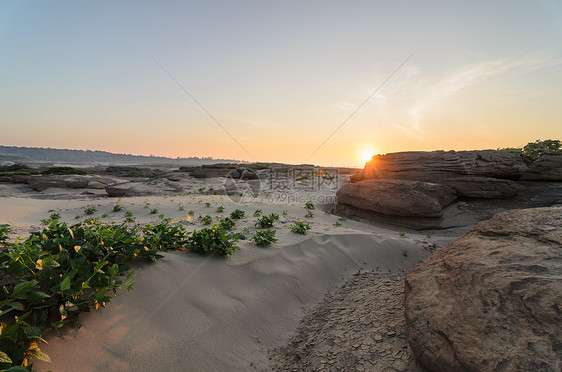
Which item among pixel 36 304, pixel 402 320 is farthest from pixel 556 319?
pixel 36 304

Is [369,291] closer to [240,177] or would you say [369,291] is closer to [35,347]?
[35,347]

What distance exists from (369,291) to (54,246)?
4287 millimetres

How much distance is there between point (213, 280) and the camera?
3658mm

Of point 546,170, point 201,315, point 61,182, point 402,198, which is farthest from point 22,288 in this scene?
point 61,182

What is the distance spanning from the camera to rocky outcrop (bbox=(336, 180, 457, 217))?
897 cm

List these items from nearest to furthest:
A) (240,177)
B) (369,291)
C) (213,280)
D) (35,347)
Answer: (35,347) → (213,280) → (369,291) → (240,177)

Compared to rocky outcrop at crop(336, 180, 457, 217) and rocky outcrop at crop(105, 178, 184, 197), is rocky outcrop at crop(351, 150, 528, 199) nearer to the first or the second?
rocky outcrop at crop(336, 180, 457, 217)

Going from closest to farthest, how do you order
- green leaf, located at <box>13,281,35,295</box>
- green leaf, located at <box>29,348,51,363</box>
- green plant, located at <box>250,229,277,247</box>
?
green leaf, located at <box>29,348,51,363</box>, green leaf, located at <box>13,281,35,295</box>, green plant, located at <box>250,229,277,247</box>

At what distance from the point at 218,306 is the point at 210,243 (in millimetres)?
1202

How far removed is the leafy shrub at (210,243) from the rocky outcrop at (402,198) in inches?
289

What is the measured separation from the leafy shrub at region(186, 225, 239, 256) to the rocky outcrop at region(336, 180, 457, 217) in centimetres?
734

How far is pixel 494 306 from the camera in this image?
209cm
